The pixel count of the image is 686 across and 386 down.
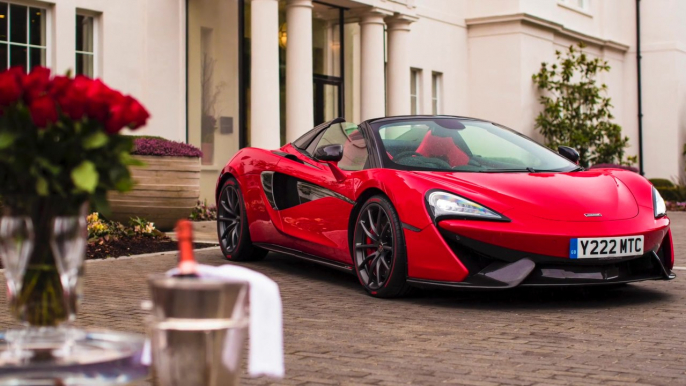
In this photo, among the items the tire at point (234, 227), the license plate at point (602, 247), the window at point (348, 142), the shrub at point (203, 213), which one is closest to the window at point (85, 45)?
the shrub at point (203, 213)

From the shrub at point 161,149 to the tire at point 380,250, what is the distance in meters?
4.78

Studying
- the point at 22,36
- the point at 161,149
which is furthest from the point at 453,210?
the point at 22,36

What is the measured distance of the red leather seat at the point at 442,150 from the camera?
21.9 feet

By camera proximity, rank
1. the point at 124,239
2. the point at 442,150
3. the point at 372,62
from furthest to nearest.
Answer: the point at 372,62
the point at 124,239
the point at 442,150

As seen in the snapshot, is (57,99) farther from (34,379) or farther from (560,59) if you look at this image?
(560,59)

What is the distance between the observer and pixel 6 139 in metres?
2.26

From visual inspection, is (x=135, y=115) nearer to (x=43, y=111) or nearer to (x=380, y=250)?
(x=43, y=111)

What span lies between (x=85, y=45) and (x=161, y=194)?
3.67 meters

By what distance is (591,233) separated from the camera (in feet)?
18.5

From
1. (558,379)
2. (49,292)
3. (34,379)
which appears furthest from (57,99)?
(558,379)

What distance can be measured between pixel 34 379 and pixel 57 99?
2.25 ft

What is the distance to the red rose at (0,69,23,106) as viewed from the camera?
2287mm

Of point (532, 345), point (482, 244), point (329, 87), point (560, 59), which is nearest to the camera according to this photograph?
point (532, 345)

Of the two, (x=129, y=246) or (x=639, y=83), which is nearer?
(x=129, y=246)
